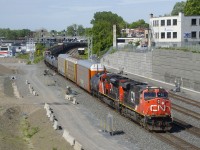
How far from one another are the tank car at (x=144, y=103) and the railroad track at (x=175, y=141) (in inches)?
29.7

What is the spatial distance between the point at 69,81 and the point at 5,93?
529 inches

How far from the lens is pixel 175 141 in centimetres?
2759

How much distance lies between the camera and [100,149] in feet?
84.6

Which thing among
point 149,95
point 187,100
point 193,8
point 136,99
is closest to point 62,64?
point 187,100

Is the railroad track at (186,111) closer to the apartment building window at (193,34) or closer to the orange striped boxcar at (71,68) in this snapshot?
the orange striped boxcar at (71,68)

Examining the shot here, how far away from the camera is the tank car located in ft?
98.5

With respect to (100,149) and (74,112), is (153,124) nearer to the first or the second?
(100,149)

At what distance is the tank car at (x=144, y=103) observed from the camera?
98.5 feet

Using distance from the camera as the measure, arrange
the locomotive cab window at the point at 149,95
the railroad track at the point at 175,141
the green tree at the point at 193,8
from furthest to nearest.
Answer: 1. the green tree at the point at 193,8
2. the locomotive cab window at the point at 149,95
3. the railroad track at the point at 175,141

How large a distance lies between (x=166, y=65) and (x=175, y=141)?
37493mm

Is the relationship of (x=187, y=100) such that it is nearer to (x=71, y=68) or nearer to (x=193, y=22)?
(x=71, y=68)

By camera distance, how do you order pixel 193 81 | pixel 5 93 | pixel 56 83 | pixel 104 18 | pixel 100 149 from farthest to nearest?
pixel 104 18, pixel 56 83, pixel 5 93, pixel 193 81, pixel 100 149

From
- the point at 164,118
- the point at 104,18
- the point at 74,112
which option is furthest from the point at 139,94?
the point at 104,18

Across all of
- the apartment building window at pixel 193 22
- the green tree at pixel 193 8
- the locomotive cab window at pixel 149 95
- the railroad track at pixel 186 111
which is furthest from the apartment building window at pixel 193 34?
the locomotive cab window at pixel 149 95
